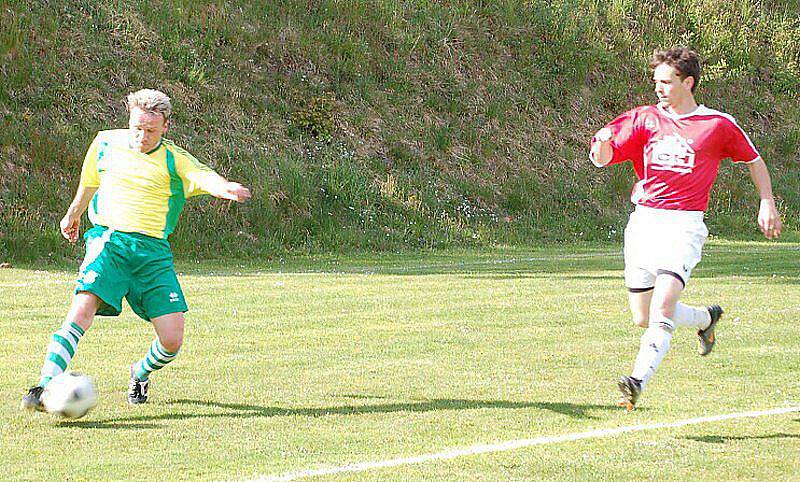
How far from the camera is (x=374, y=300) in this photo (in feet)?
45.9

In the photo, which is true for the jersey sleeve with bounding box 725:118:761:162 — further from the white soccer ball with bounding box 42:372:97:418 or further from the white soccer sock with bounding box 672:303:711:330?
the white soccer ball with bounding box 42:372:97:418

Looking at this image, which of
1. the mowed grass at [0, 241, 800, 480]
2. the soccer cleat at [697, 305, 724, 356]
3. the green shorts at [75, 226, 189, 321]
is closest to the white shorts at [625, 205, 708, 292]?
the mowed grass at [0, 241, 800, 480]

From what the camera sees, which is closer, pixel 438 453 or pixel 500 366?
pixel 438 453

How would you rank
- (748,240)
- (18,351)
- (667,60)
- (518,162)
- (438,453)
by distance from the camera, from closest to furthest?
(438,453)
(667,60)
(18,351)
(748,240)
(518,162)

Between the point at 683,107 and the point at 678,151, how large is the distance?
12.7 inches

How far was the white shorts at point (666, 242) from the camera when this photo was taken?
23.9 ft

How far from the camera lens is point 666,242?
288 inches

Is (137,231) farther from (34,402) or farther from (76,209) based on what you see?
(34,402)

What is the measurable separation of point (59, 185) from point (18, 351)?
12.7 m

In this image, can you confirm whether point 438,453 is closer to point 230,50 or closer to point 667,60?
point 667,60

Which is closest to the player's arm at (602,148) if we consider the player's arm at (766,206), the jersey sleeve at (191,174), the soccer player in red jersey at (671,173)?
the soccer player in red jersey at (671,173)

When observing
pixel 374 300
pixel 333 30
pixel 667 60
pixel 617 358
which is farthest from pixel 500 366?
pixel 333 30

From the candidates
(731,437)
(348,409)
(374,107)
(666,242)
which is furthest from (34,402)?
(374,107)

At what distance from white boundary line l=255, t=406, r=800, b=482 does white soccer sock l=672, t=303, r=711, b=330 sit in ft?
2.22
